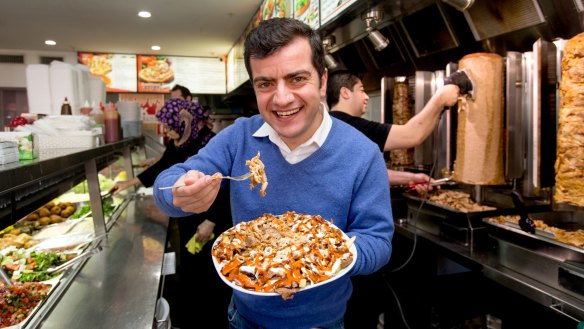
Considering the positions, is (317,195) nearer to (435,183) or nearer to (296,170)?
(296,170)

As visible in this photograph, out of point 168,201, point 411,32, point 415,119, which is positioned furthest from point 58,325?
point 411,32

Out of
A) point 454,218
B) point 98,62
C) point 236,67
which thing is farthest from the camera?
point 98,62

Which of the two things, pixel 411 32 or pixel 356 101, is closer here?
pixel 356 101

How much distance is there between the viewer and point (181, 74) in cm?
919

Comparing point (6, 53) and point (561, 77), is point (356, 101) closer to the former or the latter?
point (561, 77)

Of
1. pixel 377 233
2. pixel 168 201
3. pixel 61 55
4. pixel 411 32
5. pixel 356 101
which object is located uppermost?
pixel 61 55

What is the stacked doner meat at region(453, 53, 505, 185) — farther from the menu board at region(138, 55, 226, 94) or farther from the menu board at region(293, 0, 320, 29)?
the menu board at region(138, 55, 226, 94)

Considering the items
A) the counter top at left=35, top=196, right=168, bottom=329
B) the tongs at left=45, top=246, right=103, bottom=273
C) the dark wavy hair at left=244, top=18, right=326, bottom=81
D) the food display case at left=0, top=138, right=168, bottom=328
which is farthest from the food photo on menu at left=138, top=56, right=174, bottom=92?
the dark wavy hair at left=244, top=18, right=326, bottom=81

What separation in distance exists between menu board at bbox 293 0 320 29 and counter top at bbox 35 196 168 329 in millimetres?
2209

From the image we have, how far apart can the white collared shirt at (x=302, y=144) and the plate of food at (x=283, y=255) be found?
24 cm

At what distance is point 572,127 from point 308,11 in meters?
2.63

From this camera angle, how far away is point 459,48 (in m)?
2.84

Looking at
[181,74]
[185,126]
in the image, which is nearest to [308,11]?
[185,126]

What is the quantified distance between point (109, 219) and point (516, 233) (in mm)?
2839
